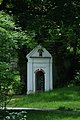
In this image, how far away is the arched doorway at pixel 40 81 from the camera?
23.4 metres

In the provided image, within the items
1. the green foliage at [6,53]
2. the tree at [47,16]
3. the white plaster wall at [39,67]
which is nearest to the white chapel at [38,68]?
the white plaster wall at [39,67]

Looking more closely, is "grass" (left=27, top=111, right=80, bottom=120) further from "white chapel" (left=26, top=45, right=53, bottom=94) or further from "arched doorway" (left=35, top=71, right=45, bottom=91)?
"arched doorway" (left=35, top=71, right=45, bottom=91)

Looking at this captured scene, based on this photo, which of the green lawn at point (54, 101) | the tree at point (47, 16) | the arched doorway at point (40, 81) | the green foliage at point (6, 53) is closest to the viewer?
the green foliage at point (6, 53)

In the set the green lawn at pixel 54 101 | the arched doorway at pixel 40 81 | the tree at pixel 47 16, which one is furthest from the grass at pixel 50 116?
the arched doorway at pixel 40 81

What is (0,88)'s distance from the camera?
791 cm

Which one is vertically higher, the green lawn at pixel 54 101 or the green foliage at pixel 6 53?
the green foliage at pixel 6 53

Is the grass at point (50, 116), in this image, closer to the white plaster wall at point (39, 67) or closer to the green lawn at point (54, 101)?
the green lawn at point (54, 101)

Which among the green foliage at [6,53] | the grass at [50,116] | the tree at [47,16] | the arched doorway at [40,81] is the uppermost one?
the tree at [47,16]

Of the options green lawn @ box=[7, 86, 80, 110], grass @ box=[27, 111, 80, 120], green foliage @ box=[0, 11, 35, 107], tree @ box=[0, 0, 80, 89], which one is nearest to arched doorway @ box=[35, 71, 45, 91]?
green lawn @ box=[7, 86, 80, 110]

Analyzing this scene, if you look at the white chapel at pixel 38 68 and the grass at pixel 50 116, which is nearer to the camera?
the grass at pixel 50 116

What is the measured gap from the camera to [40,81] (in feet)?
76.8

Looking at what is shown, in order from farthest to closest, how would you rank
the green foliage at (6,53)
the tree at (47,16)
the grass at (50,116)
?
the tree at (47,16)
the grass at (50,116)
the green foliage at (6,53)

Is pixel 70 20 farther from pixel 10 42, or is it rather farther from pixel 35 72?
pixel 35 72

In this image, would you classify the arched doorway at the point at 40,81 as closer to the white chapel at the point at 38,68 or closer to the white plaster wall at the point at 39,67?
the white chapel at the point at 38,68
